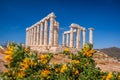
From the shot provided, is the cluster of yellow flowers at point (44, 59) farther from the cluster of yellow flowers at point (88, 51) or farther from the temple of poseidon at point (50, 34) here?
the temple of poseidon at point (50, 34)

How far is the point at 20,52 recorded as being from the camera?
12016 millimetres

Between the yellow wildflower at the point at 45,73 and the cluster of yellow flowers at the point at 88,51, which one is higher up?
the cluster of yellow flowers at the point at 88,51

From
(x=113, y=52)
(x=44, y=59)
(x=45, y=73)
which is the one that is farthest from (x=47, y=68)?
(x=113, y=52)

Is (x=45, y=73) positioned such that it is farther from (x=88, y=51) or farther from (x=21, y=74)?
(x=88, y=51)

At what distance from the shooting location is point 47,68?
11.7 m

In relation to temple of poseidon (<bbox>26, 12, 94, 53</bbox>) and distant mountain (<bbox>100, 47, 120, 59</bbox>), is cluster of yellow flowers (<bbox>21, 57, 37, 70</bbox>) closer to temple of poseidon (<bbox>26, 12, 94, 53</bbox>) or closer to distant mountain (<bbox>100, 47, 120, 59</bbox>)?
temple of poseidon (<bbox>26, 12, 94, 53</bbox>)

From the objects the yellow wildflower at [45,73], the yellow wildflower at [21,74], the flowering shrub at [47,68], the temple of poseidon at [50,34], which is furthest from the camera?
the temple of poseidon at [50,34]

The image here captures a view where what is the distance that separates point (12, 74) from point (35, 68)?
3.59ft

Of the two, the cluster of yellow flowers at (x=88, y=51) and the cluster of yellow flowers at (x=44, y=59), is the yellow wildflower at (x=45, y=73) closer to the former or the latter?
the cluster of yellow flowers at (x=44, y=59)

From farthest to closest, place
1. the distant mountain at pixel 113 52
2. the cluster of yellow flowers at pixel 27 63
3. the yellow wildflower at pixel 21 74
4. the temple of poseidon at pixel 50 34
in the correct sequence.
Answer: the distant mountain at pixel 113 52
the temple of poseidon at pixel 50 34
the yellow wildflower at pixel 21 74
the cluster of yellow flowers at pixel 27 63

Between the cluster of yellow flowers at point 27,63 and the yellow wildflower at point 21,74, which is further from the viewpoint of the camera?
the yellow wildflower at point 21,74

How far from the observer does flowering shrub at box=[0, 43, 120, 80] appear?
35.4ft

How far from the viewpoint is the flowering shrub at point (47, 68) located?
10781mm

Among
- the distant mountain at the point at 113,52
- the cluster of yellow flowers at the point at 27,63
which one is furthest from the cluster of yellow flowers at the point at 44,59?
the distant mountain at the point at 113,52
